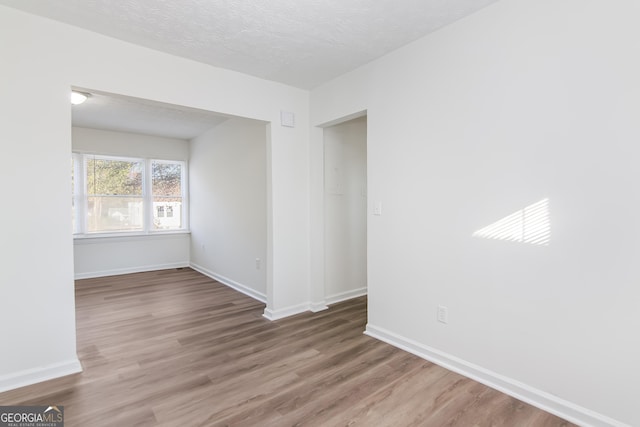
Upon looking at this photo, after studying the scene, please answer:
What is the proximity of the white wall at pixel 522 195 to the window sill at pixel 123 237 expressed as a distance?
16.0ft

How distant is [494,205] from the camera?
2.18 metres

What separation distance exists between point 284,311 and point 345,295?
37.9 inches

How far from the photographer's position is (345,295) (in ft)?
13.9

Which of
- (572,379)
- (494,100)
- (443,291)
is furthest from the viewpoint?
(443,291)

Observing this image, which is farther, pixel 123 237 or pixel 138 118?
pixel 123 237

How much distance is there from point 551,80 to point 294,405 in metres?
2.54

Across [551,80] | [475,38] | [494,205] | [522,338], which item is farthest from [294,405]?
[475,38]

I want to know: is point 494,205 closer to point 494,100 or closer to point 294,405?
point 494,100

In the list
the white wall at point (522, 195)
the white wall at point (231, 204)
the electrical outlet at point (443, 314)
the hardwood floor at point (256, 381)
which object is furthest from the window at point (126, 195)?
the electrical outlet at point (443, 314)

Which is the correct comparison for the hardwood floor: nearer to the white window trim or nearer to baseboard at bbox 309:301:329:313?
baseboard at bbox 309:301:329:313

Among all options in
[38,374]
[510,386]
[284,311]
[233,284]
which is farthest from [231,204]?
[510,386]

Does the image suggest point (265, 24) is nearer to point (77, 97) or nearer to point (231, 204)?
point (77, 97)

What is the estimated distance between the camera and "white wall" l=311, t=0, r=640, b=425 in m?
1.69

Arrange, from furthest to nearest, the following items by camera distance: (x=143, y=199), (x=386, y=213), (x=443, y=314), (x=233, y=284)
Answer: (x=143, y=199) < (x=233, y=284) < (x=386, y=213) < (x=443, y=314)
